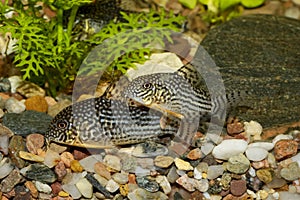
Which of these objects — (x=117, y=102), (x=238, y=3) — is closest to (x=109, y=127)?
(x=117, y=102)

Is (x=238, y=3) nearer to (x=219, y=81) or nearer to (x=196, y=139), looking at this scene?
(x=219, y=81)

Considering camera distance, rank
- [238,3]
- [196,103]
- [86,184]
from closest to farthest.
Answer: [86,184], [196,103], [238,3]

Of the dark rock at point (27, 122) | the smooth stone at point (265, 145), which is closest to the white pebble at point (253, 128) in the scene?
the smooth stone at point (265, 145)

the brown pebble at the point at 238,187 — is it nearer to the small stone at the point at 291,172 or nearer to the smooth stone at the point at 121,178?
the small stone at the point at 291,172

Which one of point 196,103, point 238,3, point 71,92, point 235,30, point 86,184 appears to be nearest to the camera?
point 86,184

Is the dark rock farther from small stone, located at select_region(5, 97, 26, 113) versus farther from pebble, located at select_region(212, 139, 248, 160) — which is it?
pebble, located at select_region(212, 139, 248, 160)

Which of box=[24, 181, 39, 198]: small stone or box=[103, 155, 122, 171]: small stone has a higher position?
box=[103, 155, 122, 171]: small stone

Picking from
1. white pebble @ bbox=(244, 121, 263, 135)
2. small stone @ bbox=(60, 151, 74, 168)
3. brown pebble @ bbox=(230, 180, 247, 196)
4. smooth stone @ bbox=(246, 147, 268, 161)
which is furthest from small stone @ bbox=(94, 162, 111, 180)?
white pebble @ bbox=(244, 121, 263, 135)

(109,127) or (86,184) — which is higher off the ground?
(109,127)
